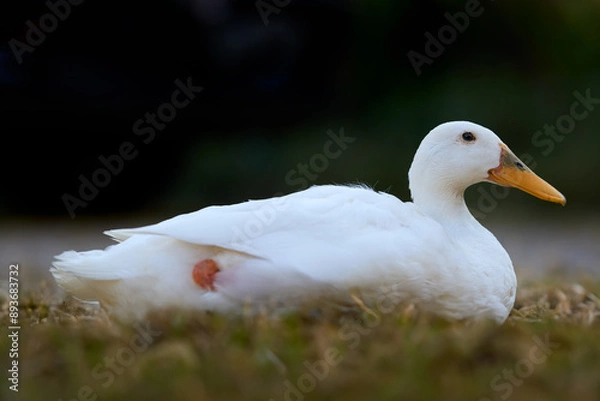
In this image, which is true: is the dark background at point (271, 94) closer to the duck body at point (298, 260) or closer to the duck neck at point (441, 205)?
the duck neck at point (441, 205)

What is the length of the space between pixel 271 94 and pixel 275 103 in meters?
0.12

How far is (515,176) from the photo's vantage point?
4656 millimetres

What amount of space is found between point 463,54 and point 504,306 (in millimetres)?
6761

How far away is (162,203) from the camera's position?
10.3 m

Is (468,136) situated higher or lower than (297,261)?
higher

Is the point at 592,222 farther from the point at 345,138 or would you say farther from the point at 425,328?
the point at 425,328

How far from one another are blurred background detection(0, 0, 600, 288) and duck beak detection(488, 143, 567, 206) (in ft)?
14.9

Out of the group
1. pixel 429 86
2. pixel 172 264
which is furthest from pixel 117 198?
pixel 172 264

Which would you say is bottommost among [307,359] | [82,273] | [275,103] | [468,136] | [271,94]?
[275,103]

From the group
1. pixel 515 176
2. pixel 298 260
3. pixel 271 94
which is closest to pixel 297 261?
pixel 298 260

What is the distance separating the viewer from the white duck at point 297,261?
12.4ft

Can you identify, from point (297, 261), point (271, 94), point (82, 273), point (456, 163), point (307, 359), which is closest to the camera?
point (307, 359)

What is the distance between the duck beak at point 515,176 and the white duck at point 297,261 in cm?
44

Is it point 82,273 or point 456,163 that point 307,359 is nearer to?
point 82,273
